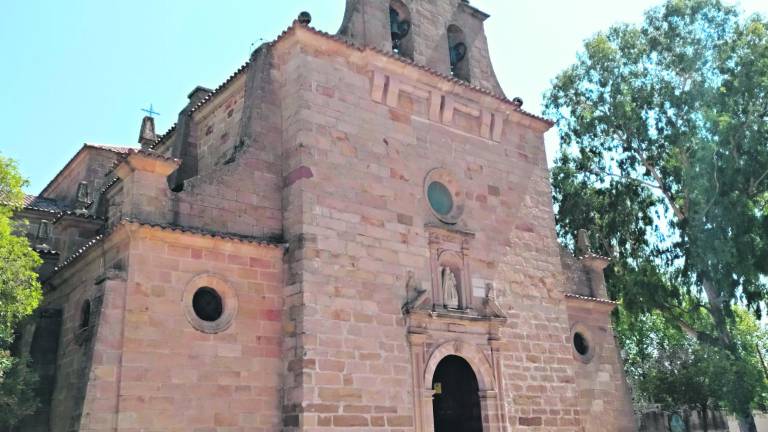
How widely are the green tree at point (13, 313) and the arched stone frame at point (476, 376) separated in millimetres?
5816

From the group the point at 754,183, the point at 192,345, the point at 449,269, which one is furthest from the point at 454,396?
the point at 754,183

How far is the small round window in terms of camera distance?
1234cm

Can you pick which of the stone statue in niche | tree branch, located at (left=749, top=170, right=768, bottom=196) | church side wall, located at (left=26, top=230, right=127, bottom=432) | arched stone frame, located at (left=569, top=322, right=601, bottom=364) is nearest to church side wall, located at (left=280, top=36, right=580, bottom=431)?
the stone statue in niche

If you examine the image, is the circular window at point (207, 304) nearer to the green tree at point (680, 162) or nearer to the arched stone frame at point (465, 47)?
the arched stone frame at point (465, 47)

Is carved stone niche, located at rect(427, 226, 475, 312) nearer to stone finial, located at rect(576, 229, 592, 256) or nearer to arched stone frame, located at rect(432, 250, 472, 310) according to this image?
arched stone frame, located at rect(432, 250, 472, 310)

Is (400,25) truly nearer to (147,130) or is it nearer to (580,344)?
(147,130)

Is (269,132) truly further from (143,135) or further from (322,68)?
(143,135)

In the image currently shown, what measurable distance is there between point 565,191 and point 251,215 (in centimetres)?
1410

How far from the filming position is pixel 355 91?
1167 cm

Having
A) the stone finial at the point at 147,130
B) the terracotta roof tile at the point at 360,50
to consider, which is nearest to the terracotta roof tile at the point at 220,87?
the terracotta roof tile at the point at 360,50

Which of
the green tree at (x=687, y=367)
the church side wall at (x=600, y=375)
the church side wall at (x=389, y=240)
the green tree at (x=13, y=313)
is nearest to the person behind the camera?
the green tree at (x=13, y=313)

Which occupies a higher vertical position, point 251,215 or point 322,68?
point 322,68

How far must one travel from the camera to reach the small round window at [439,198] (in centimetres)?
1234

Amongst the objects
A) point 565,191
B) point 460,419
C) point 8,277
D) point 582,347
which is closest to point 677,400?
point 565,191
